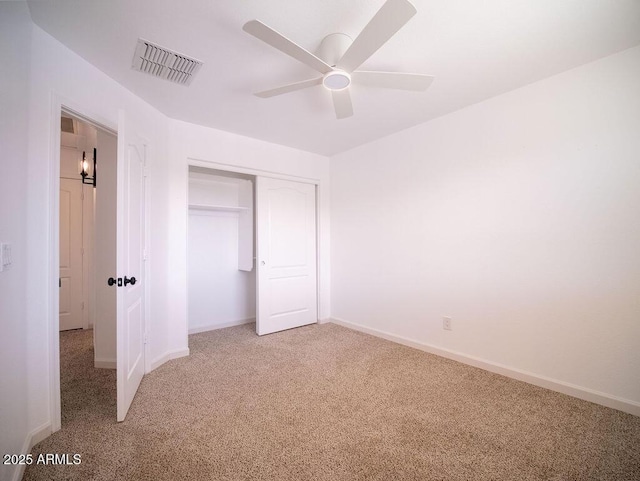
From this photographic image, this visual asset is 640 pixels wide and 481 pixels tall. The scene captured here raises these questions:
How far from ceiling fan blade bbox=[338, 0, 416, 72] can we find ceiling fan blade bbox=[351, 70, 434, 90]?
0.46 ft

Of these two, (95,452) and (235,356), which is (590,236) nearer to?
(235,356)

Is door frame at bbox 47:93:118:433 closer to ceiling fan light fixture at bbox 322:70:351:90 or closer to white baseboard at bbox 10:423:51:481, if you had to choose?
white baseboard at bbox 10:423:51:481

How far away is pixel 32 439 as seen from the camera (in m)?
1.58

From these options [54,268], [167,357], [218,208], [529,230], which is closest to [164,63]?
[54,268]

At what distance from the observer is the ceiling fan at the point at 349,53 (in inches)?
50.2

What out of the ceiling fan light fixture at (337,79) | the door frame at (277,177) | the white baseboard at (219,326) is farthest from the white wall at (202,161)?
the ceiling fan light fixture at (337,79)

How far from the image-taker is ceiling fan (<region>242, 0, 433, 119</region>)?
1275 millimetres

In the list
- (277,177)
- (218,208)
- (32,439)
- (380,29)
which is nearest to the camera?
(380,29)

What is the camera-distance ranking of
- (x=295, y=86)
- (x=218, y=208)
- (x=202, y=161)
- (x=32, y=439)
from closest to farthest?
1. (x=32, y=439)
2. (x=295, y=86)
3. (x=202, y=161)
4. (x=218, y=208)

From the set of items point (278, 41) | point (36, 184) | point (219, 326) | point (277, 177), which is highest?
point (278, 41)

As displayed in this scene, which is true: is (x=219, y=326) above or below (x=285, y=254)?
below

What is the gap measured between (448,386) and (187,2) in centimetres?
310

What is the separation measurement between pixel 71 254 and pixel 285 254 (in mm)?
2981

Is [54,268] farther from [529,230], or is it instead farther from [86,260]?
[529,230]
